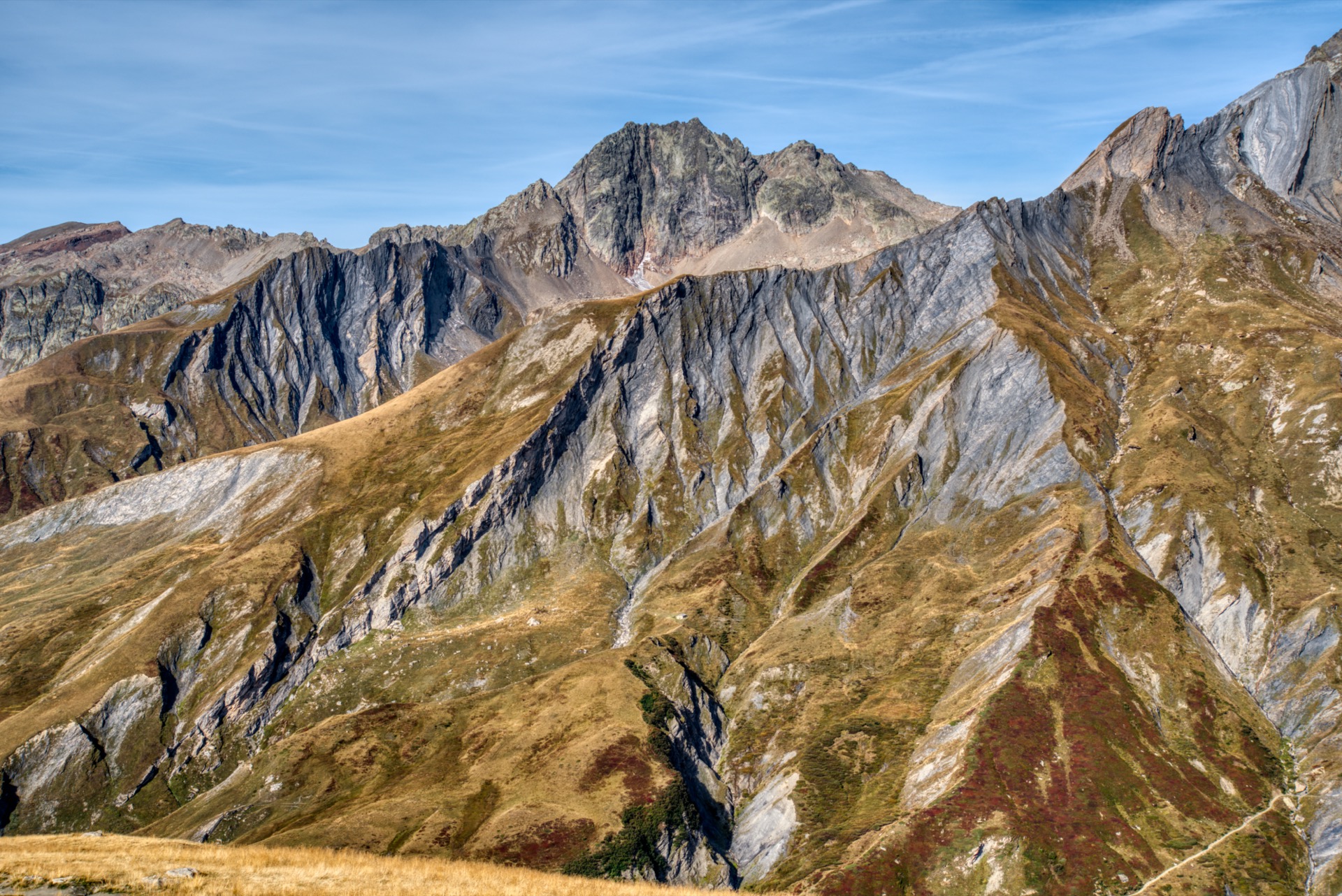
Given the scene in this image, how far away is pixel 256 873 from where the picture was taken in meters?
37.2

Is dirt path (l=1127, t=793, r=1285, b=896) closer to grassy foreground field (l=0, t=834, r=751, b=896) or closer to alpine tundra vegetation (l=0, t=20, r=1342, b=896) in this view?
alpine tundra vegetation (l=0, t=20, r=1342, b=896)

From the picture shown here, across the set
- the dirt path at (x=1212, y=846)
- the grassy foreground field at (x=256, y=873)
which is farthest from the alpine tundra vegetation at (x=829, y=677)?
the grassy foreground field at (x=256, y=873)

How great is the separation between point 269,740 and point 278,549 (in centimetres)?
5039

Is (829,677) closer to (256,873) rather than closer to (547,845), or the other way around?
(547,845)

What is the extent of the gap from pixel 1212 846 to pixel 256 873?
10373 centimetres

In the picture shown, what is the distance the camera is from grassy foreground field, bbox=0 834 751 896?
33938 millimetres

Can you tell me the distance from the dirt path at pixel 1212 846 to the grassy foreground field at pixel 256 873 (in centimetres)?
6966

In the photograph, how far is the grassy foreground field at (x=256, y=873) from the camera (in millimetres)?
33938

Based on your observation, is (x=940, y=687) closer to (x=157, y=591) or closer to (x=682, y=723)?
(x=682, y=723)

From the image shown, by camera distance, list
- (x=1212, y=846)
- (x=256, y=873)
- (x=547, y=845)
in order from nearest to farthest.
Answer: (x=256, y=873)
(x=1212, y=846)
(x=547, y=845)

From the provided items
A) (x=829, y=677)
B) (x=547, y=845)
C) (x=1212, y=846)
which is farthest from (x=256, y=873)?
(x=829, y=677)

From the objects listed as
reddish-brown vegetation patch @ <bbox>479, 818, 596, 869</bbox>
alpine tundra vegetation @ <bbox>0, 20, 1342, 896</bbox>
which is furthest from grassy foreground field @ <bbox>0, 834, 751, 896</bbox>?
reddish-brown vegetation patch @ <bbox>479, 818, 596, 869</bbox>

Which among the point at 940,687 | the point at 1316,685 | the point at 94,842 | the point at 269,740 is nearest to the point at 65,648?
the point at 269,740

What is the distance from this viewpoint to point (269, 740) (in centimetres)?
15188
